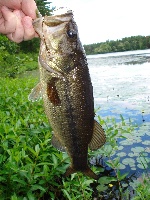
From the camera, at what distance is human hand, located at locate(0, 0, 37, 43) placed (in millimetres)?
2725

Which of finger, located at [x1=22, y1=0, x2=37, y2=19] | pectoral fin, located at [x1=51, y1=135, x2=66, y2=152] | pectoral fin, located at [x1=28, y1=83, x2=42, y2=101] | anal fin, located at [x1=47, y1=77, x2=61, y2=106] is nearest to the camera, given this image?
anal fin, located at [x1=47, y1=77, x2=61, y2=106]

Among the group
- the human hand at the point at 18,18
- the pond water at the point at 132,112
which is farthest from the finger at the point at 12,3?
the pond water at the point at 132,112

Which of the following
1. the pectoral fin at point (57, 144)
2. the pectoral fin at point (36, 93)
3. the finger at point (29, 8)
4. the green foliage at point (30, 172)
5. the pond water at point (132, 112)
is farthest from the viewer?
the pond water at point (132, 112)

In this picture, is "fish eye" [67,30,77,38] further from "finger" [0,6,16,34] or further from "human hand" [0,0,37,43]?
"finger" [0,6,16,34]

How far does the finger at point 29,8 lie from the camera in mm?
2682

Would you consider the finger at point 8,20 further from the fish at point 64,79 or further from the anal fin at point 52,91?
the anal fin at point 52,91

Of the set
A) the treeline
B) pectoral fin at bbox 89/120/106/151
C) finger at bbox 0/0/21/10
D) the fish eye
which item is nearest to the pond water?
pectoral fin at bbox 89/120/106/151

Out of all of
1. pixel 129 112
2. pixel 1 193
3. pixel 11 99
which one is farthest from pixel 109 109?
pixel 1 193

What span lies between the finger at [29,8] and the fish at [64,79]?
406 millimetres

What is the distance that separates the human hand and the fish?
41 cm

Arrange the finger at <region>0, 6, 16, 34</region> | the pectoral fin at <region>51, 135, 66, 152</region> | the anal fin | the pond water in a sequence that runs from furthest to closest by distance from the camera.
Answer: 1. the pond water
2. the finger at <region>0, 6, 16, 34</region>
3. the pectoral fin at <region>51, 135, 66, 152</region>
4. the anal fin

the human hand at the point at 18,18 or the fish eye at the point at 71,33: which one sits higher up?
the human hand at the point at 18,18

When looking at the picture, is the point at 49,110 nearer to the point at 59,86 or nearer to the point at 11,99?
the point at 59,86

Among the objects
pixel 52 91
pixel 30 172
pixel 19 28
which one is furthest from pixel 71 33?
pixel 30 172
